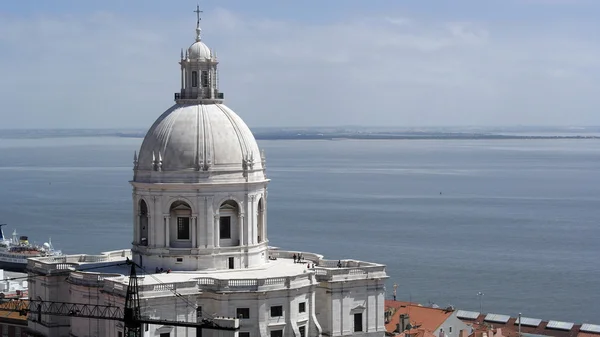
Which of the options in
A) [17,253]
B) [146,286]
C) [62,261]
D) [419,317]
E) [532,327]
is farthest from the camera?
[17,253]

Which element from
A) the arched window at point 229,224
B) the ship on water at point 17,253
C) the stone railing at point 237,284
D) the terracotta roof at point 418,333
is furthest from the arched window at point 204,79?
the ship on water at point 17,253

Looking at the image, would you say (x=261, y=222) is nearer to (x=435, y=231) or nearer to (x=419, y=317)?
(x=419, y=317)

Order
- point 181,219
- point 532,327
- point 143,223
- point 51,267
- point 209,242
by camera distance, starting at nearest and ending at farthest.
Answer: point 209,242 < point 181,219 < point 143,223 < point 51,267 < point 532,327

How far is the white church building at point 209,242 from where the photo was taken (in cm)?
5141

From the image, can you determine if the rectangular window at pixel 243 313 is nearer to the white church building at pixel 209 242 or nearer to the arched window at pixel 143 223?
the white church building at pixel 209 242

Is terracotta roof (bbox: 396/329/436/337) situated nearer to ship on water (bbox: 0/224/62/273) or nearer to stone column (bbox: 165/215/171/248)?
stone column (bbox: 165/215/171/248)

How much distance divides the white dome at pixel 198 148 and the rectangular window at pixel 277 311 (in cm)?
700

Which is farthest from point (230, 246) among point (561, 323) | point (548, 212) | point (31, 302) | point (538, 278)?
point (548, 212)

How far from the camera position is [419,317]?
67.1m

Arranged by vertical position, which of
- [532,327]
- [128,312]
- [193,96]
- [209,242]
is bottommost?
[532,327]

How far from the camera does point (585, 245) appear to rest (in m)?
115

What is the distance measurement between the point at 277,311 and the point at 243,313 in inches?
63.4

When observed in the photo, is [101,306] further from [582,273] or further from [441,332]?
[582,273]

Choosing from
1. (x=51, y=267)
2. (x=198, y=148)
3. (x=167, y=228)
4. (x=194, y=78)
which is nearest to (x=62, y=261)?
(x=51, y=267)
